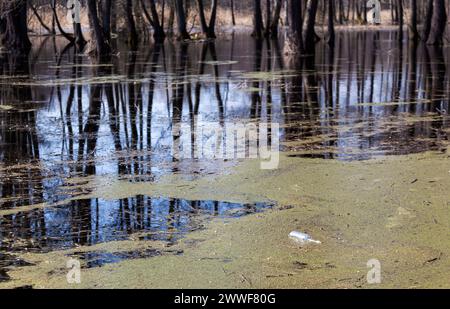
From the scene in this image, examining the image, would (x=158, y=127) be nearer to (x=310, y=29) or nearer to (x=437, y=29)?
(x=310, y=29)

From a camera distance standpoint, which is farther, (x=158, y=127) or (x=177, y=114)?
(x=177, y=114)

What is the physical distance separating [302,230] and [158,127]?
12.2ft

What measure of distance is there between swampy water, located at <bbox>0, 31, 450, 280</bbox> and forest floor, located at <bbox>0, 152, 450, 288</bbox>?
0.53 feet

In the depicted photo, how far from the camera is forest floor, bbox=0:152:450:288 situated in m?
3.24

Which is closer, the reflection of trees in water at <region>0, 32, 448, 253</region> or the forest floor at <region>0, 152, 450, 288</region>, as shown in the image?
the forest floor at <region>0, 152, 450, 288</region>

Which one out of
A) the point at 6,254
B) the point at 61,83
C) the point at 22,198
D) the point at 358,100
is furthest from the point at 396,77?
the point at 6,254

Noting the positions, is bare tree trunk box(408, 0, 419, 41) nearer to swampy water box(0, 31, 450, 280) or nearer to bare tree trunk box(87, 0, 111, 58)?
swampy water box(0, 31, 450, 280)

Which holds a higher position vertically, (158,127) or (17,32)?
(17,32)

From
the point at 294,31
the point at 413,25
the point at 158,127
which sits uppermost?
the point at 413,25

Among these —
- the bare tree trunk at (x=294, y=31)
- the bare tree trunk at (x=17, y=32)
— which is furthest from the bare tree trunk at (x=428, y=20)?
the bare tree trunk at (x=17, y=32)

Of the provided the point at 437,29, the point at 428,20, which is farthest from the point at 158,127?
the point at 428,20

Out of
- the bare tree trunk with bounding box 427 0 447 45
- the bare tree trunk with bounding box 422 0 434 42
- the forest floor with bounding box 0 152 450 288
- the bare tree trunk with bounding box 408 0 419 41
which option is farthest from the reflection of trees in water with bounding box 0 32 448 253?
the bare tree trunk with bounding box 408 0 419 41

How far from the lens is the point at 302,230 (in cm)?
393

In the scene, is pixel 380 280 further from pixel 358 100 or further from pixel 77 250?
pixel 358 100
